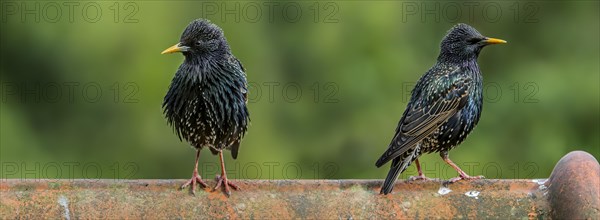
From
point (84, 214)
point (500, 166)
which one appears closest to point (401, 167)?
point (84, 214)

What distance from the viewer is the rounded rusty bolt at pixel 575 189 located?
488 cm

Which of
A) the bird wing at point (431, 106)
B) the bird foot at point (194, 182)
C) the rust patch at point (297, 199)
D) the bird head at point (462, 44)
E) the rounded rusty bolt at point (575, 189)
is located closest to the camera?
the rounded rusty bolt at point (575, 189)

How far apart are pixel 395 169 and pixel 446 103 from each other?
0.66 meters

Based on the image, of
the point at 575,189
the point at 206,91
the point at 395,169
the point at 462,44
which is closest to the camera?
the point at 575,189

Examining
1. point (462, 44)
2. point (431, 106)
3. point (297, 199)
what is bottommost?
point (297, 199)

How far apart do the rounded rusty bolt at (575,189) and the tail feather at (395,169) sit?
646 mm

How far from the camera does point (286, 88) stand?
35.0 ft

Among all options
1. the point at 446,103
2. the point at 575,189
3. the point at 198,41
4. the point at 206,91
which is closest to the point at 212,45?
the point at 198,41

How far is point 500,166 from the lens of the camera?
34.8 ft

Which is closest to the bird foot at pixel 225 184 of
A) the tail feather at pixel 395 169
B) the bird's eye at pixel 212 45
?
the tail feather at pixel 395 169

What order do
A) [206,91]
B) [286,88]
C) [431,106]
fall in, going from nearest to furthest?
[206,91] < [431,106] < [286,88]

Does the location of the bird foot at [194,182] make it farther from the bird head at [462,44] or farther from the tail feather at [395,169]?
the bird head at [462,44]

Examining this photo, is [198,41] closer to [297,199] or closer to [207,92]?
[207,92]

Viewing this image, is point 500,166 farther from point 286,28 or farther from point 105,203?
point 105,203
